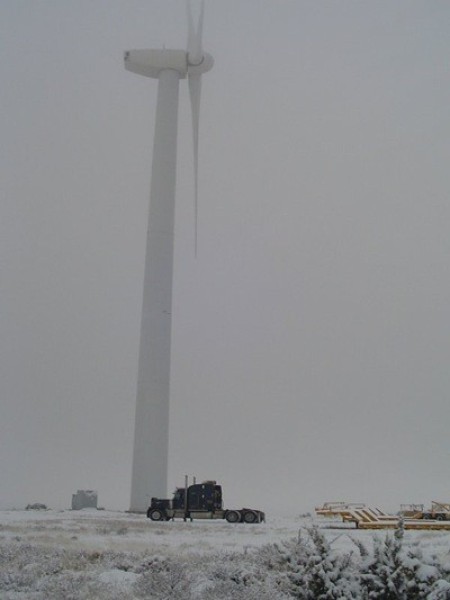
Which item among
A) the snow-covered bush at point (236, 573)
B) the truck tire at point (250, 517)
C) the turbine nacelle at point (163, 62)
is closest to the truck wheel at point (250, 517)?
the truck tire at point (250, 517)

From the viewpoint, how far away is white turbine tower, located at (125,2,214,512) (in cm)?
4997

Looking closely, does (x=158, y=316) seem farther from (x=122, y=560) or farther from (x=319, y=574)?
(x=319, y=574)

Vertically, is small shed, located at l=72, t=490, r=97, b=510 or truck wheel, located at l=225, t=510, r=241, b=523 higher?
small shed, located at l=72, t=490, r=97, b=510

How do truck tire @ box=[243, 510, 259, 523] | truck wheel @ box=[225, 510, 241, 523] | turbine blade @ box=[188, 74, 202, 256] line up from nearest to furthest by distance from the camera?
truck tire @ box=[243, 510, 259, 523]
truck wheel @ box=[225, 510, 241, 523]
turbine blade @ box=[188, 74, 202, 256]

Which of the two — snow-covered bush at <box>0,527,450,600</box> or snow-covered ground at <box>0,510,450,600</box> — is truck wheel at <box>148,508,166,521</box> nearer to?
snow-covered ground at <box>0,510,450,600</box>

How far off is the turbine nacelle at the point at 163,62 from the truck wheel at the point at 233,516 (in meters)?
41.3

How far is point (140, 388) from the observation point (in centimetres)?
5125

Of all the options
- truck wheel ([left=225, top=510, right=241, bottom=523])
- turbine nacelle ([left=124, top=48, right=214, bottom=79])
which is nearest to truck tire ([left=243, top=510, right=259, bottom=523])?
truck wheel ([left=225, top=510, right=241, bottom=523])

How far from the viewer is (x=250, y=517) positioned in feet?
129

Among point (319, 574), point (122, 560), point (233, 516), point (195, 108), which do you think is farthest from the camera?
point (195, 108)

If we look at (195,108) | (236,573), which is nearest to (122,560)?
(236,573)

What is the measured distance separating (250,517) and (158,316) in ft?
60.8

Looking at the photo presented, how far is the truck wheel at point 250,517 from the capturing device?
38.9 m

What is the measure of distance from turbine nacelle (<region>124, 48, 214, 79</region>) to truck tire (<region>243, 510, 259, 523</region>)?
1635 inches
